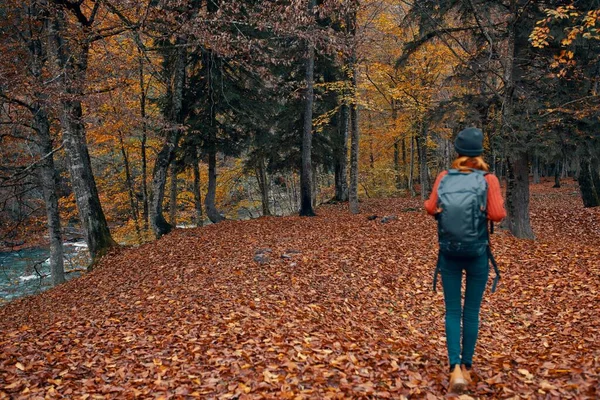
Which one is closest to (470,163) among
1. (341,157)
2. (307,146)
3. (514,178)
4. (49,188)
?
(514,178)

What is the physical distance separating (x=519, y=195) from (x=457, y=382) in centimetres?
817

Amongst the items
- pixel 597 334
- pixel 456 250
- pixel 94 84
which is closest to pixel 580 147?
pixel 597 334

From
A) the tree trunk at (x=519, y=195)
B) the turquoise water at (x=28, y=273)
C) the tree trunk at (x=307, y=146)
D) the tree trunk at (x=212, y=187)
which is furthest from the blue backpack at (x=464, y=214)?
the tree trunk at (x=212, y=187)

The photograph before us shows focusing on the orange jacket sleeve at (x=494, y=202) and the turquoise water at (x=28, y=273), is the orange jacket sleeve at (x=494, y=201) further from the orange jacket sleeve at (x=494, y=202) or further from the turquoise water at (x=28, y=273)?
the turquoise water at (x=28, y=273)

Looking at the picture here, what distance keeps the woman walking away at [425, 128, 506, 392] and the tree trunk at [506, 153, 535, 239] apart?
7.41m

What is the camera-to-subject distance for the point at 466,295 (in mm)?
3621

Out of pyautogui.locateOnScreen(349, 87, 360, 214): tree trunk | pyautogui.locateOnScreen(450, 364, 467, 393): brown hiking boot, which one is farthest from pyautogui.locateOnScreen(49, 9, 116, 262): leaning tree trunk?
pyautogui.locateOnScreen(349, 87, 360, 214): tree trunk

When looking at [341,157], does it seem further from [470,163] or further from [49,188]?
[470,163]

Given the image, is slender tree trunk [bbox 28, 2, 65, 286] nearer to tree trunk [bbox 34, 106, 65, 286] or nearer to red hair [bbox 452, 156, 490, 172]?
tree trunk [bbox 34, 106, 65, 286]

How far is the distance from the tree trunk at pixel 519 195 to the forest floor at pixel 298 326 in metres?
0.50

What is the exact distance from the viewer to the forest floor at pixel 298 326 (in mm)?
3844

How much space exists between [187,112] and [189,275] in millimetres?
9618

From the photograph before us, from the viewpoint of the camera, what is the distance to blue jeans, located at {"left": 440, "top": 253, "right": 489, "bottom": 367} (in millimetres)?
3447

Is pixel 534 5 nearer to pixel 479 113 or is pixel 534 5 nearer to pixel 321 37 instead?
pixel 479 113
